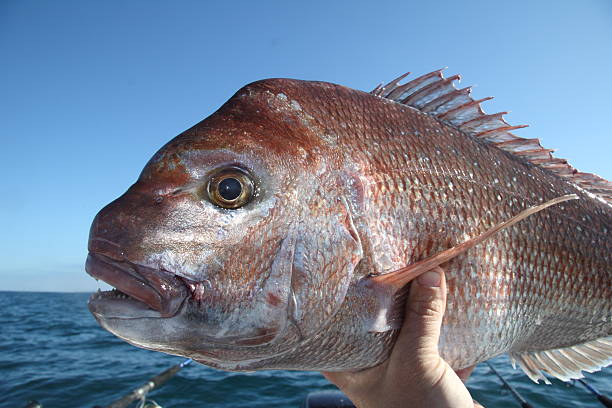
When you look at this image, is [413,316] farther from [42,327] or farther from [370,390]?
[42,327]

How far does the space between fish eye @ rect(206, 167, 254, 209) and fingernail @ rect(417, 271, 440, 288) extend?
0.85 m

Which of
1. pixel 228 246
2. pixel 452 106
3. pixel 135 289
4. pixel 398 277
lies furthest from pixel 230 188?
pixel 452 106

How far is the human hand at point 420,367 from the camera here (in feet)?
5.73

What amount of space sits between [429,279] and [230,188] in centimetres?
97

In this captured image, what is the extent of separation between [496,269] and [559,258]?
1.50 ft

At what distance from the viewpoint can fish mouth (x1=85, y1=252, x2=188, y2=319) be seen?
4.27 feet

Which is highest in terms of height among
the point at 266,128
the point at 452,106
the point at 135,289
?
the point at 452,106

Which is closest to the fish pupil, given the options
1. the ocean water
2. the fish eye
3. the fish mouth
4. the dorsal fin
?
the fish eye

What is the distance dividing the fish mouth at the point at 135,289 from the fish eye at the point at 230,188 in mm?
322

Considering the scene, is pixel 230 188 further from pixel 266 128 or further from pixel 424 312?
pixel 424 312

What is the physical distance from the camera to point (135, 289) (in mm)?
1302

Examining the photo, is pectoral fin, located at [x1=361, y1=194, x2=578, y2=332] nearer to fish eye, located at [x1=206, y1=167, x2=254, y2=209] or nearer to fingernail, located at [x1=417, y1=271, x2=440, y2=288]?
fingernail, located at [x1=417, y1=271, x2=440, y2=288]

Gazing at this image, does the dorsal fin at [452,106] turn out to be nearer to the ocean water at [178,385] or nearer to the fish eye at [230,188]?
the fish eye at [230,188]

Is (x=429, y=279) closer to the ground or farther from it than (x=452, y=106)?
closer to the ground
